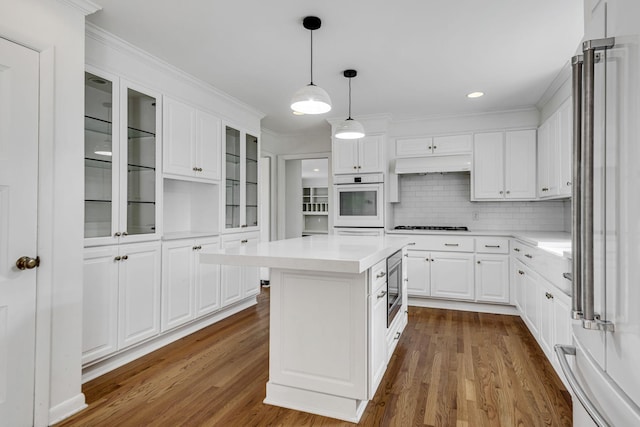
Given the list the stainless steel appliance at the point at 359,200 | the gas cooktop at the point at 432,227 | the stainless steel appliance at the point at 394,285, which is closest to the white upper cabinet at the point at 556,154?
the gas cooktop at the point at 432,227

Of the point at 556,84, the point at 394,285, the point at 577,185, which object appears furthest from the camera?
the point at 556,84

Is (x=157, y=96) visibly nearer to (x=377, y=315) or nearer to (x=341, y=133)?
(x=341, y=133)

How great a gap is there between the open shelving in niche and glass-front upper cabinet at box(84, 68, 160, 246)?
0.70 meters

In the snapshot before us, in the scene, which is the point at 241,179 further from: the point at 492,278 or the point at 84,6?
the point at 492,278

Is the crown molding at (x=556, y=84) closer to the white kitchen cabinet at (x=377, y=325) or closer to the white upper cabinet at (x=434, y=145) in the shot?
the white upper cabinet at (x=434, y=145)

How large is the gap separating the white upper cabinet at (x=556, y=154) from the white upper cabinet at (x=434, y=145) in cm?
83

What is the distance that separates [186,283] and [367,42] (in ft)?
8.59

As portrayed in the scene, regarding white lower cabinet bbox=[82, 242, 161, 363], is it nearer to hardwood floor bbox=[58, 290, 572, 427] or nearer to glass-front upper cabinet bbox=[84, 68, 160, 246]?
glass-front upper cabinet bbox=[84, 68, 160, 246]

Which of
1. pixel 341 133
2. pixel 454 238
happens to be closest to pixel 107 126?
pixel 341 133

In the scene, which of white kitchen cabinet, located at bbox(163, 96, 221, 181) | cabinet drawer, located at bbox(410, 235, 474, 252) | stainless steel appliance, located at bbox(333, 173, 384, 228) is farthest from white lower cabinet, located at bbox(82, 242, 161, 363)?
cabinet drawer, located at bbox(410, 235, 474, 252)

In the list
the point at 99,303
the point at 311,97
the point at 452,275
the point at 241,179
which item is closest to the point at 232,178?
the point at 241,179

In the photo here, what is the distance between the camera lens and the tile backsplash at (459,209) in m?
4.49

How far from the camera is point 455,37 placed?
2656 millimetres

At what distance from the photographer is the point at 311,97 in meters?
2.25
